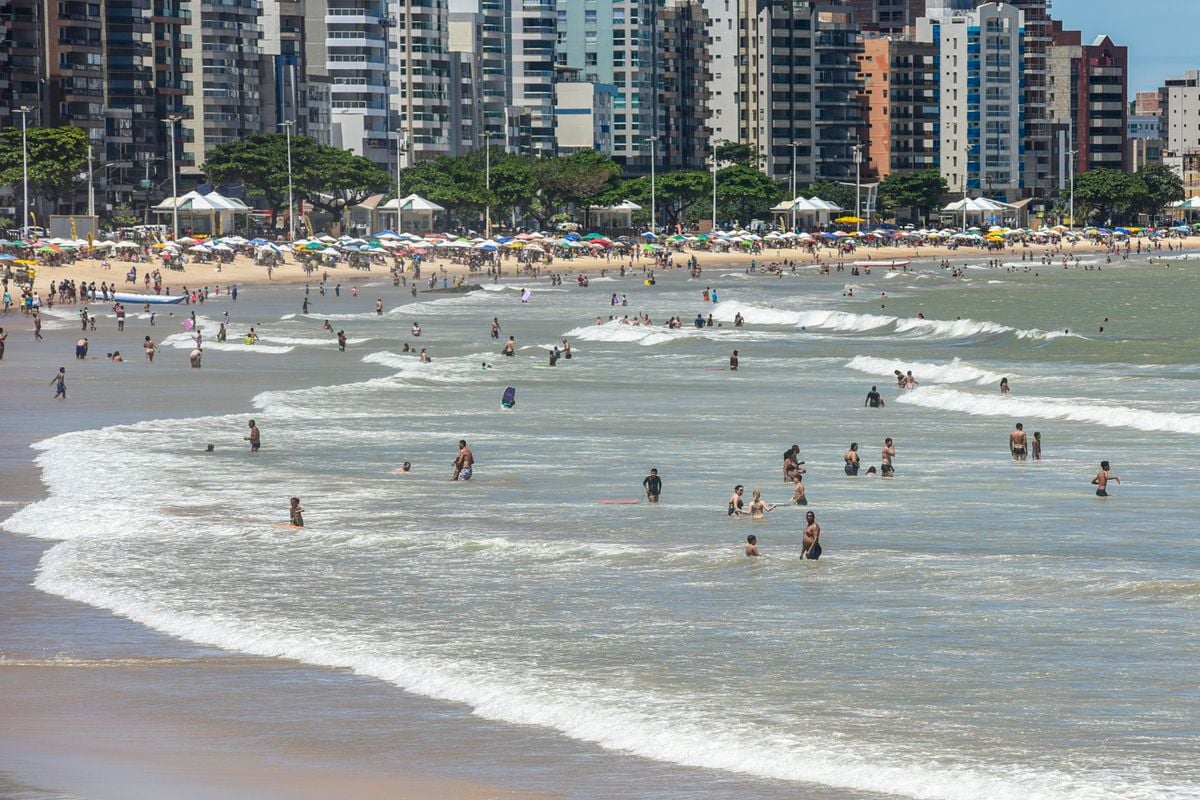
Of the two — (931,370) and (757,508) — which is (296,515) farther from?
(931,370)

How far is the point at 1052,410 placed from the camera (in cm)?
5272

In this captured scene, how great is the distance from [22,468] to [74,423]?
9.18 metres

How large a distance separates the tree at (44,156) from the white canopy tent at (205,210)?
25.3 ft

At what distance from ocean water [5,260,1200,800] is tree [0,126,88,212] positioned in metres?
92.4

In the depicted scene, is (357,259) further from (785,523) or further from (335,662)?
(335,662)

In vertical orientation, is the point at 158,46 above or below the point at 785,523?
above

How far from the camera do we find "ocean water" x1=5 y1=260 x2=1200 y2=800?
20.2 metres

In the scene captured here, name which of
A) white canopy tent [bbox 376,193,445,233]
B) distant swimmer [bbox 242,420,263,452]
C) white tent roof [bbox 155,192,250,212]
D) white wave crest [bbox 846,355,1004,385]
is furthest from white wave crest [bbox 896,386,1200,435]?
white canopy tent [bbox 376,193,445,233]

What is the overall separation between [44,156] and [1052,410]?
115 metres

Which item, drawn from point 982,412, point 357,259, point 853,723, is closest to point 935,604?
point 853,723

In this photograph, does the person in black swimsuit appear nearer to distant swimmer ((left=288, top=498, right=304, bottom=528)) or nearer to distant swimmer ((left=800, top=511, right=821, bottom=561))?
distant swimmer ((left=800, top=511, right=821, bottom=561))

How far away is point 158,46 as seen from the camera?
190 m

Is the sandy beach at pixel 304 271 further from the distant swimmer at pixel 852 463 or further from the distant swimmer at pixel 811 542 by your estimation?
the distant swimmer at pixel 811 542

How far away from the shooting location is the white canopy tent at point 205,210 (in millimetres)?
146000
